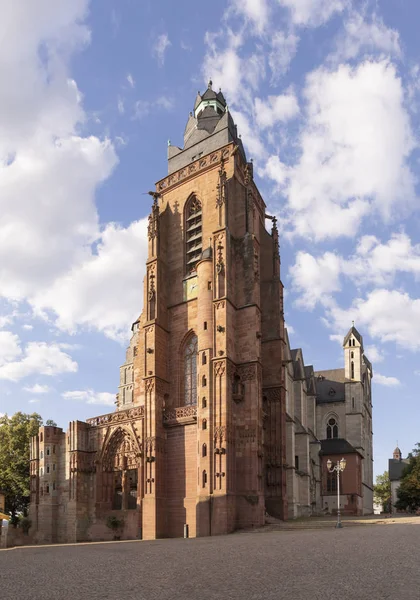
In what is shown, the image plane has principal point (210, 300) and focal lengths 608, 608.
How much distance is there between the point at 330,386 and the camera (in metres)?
81.9

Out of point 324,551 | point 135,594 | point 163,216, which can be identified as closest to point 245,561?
point 324,551

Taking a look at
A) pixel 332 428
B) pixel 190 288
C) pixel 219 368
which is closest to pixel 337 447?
pixel 332 428

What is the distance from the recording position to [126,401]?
81188 mm

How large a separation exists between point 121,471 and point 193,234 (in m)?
17.5

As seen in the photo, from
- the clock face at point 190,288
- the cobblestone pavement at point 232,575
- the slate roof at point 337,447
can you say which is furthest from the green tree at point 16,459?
the cobblestone pavement at point 232,575

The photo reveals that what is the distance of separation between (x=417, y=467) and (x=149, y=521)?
42.0m

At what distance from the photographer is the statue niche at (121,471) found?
40.8m

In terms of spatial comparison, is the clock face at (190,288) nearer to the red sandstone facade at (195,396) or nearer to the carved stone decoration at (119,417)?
the red sandstone facade at (195,396)

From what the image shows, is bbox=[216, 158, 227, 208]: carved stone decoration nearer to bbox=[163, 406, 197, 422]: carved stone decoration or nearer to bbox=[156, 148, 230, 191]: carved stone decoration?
bbox=[156, 148, 230, 191]: carved stone decoration

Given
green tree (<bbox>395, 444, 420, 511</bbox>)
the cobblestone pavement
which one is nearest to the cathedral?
the cobblestone pavement

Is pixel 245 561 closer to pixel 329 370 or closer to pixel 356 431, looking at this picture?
pixel 356 431

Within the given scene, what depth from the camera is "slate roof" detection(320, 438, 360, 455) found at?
236 ft

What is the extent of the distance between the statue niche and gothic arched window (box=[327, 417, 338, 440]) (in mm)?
41865

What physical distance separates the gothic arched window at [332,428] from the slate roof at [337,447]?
106 centimetres
